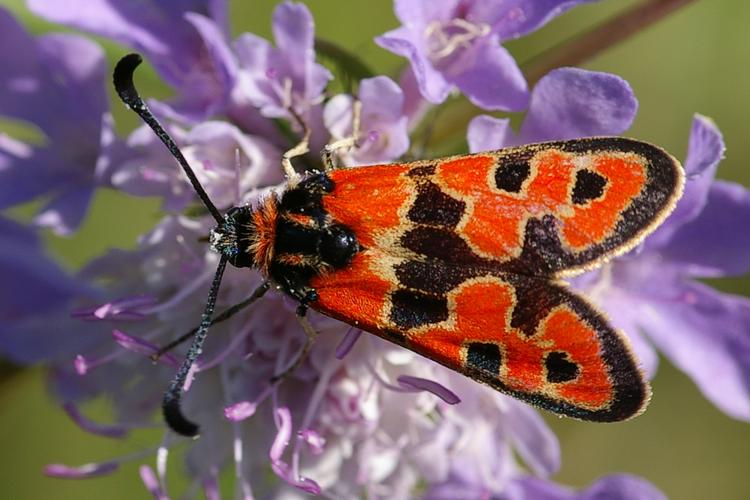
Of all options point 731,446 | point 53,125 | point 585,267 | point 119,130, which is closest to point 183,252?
point 53,125

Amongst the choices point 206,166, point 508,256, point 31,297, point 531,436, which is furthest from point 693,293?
point 31,297

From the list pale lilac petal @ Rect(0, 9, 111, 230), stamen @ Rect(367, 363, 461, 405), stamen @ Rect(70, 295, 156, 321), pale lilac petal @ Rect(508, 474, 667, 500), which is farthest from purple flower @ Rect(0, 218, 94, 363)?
pale lilac petal @ Rect(508, 474, 667, 500)

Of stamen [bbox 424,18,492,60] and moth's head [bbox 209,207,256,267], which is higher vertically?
stamen [bbox 424,18,492,60]

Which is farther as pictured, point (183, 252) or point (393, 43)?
point (183, 252)

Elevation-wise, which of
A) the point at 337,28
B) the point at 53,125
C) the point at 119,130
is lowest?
the point at 119,130

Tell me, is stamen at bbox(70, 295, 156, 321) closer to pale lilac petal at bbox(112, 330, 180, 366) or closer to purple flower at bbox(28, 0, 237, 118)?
pale lilac petal at bbox(112, 330, 180, 366)

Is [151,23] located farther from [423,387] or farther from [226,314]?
[423,387]

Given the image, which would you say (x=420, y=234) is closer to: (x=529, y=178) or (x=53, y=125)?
(x=529, y=178)
